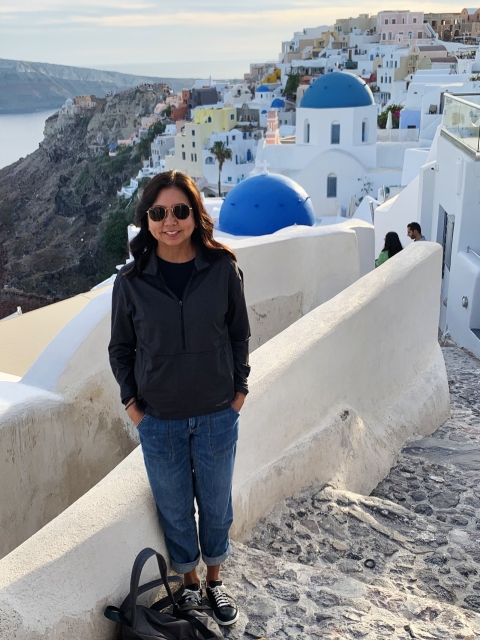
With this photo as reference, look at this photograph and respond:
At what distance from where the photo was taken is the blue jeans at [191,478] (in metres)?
2.20

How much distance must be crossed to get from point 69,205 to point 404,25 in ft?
124

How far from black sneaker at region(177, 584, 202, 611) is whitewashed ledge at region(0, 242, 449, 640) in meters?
0.17

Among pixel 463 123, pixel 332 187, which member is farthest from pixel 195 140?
pixel 463 123

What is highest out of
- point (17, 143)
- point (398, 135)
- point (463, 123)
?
point (463, 123)

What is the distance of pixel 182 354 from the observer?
7.03 feet

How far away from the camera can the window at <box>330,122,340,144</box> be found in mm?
27469

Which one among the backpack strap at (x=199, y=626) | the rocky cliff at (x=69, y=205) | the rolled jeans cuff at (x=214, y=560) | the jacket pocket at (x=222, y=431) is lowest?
the rocky cliff at (x=69, y=205)

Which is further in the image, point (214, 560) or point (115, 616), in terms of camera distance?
point (214, 560)

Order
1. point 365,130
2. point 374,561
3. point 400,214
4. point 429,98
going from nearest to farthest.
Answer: point 374,561, point 400,214, point 429,98, point 365,130

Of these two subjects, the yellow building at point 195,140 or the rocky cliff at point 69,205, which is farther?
the rocky cliff at point 69,205

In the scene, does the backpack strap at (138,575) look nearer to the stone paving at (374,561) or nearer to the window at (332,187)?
the stone paving at (374,561)

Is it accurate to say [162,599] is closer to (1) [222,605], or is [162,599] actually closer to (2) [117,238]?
(1) [222,605]

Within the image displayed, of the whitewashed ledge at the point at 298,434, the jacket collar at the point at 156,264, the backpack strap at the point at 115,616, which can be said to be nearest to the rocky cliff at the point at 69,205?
the whitewashed ledge at the point at 298,434

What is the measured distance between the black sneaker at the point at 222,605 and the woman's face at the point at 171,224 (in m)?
1.14
